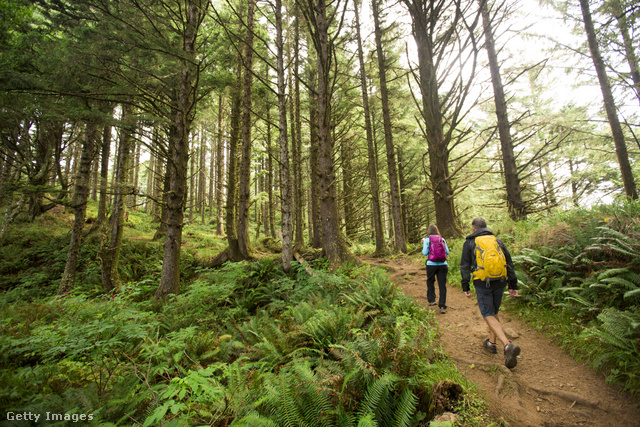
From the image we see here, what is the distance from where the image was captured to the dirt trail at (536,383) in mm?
2793

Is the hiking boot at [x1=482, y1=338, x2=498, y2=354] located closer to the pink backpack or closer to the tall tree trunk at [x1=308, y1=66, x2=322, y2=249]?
the pink backpack

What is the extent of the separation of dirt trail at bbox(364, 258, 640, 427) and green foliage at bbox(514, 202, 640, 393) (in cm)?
25

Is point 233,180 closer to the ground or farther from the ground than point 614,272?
farther from the ground

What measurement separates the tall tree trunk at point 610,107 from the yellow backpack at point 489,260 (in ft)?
40.0

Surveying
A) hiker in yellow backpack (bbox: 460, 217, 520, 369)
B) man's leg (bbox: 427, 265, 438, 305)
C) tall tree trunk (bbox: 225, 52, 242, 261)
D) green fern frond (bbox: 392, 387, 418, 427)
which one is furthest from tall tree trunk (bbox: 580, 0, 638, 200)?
tall tree trunk (bbox: 225, 52, 242, 261)

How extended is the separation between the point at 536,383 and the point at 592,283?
234cm

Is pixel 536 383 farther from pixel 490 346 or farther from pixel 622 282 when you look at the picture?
pixel 622 282

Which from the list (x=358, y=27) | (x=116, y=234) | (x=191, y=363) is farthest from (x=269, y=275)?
(x=358, y=27)

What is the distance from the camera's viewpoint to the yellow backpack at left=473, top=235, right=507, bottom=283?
402 centimetres

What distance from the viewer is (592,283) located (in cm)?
435

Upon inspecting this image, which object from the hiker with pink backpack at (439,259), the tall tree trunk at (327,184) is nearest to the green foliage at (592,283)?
the hiker with pink backpack at (439,259)

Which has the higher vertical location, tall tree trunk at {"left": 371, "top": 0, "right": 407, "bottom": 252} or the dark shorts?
tall tree trunk at {"left": 371, "top": 0, "right": 407, "bottom": 252}

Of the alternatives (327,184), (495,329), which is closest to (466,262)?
(495,329)

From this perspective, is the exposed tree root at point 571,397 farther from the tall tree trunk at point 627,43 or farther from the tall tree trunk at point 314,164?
the tall tree trunk at point 627,43
